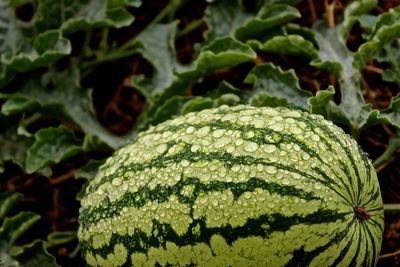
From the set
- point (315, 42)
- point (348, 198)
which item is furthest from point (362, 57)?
point (348, 198)

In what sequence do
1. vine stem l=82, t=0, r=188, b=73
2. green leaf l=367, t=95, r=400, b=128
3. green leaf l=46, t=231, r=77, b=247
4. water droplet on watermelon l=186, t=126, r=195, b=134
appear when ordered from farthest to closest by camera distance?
vine stem l=82, t=0, r=188, b=73, green leaf l=46, t=231, r=77, b=247, green leaf l=367, t=95, r=400, b=128, water droplet on watermelon l=186, t=126, r=195, b=134

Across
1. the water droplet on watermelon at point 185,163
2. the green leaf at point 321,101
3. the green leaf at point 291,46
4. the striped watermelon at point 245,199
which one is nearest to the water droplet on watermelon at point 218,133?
the striped watermelon at point 245,199

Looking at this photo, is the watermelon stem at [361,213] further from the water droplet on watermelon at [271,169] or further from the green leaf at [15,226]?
the green leaf at [15,226]

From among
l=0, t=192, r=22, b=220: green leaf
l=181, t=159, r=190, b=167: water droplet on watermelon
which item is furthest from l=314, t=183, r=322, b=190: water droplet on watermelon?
l=0, t=192, r=22, b=220: green leaf

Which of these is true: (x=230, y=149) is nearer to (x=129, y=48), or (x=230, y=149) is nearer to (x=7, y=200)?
(x=7, y=200)

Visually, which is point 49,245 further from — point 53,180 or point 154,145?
point 154,145

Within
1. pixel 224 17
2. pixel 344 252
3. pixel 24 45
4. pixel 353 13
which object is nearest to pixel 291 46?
pixel 353 13

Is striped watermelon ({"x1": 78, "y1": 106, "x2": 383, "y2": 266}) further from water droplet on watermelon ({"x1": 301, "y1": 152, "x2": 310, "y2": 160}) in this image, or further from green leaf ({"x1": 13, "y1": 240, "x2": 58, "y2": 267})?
green leaf ({"x1": 13, "y1": 240, "x2": 58, "y2": 267})
